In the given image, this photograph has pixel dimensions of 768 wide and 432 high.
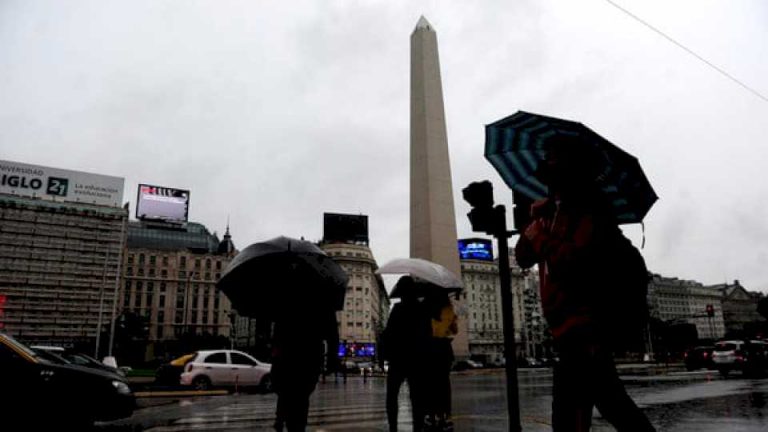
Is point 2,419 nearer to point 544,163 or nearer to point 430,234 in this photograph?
point 544,163

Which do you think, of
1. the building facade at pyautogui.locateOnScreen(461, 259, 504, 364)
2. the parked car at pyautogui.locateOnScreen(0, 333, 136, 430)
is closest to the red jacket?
the parked car at pyautogui.locateOnScreen(0, 333, 136, 430)

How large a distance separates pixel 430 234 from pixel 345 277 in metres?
33.9

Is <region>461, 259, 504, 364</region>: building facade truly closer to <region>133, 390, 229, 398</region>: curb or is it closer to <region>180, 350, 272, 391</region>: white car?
<region>180, 350, 272, 391</region>: white car

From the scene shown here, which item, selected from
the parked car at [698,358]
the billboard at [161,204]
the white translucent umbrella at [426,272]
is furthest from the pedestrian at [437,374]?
the billboard at [161,204]

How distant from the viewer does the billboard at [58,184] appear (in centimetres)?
6556

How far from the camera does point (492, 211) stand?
4945mm

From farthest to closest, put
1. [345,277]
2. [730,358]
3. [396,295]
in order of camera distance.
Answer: [730,358], [396,295], [345,277]

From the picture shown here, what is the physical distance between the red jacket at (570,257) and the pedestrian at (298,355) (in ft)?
6.23

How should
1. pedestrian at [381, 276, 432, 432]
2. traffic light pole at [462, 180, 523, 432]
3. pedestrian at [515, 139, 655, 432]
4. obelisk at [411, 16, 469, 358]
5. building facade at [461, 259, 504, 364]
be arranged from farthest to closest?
1. building facade at [461, 259, 504, 364]
2. obelisk at [411, 16, 469, 358]
3. pedestrian at [381, 276, 432, 432]
4. traffic light pole at [462, 180, 523, 432]
5. pedestrian at [515, 139, 655, 432]

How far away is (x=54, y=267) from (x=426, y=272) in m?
79.2

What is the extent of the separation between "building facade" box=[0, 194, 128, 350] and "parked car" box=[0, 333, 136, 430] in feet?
225

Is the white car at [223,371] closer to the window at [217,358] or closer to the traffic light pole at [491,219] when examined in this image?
the window at [217,358]

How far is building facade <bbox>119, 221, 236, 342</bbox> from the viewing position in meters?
93.1

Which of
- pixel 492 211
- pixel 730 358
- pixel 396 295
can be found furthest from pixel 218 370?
pixel 730 358
